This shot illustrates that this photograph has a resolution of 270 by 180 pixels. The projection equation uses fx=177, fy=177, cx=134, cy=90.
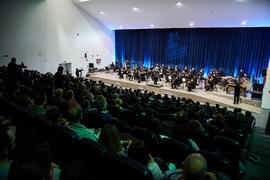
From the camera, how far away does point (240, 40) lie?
554 inches

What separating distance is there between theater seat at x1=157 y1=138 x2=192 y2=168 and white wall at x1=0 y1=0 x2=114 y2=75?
13.3 meters

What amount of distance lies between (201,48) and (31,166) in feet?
55.1

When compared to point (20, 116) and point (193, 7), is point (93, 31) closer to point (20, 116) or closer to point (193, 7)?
point (193, 7)

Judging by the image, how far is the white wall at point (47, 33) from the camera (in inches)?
475

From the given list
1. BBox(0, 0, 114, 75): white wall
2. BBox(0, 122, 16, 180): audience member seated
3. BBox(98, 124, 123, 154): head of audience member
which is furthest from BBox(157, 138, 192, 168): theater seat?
BBox(0, 0, 114, 75): white wall

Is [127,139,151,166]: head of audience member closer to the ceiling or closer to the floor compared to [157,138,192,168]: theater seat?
closer to the ceiling

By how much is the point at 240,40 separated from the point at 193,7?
549 cm

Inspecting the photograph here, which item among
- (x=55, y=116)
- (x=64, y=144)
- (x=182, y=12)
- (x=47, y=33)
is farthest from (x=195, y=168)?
(x=47, y=33)

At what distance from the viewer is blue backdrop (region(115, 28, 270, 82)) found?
13.6m

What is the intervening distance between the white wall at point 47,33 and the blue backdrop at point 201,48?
4.02 metres

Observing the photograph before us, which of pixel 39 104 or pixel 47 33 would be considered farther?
pixel 47 33

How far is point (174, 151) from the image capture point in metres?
2.52

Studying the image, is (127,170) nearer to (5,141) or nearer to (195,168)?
(195,168)

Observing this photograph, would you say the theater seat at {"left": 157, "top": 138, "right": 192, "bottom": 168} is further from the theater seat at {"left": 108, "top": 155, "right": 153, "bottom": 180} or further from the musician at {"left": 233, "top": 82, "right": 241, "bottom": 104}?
the musician at {"left": 233, "top": 82, "right": 241, "bottom": 104}
